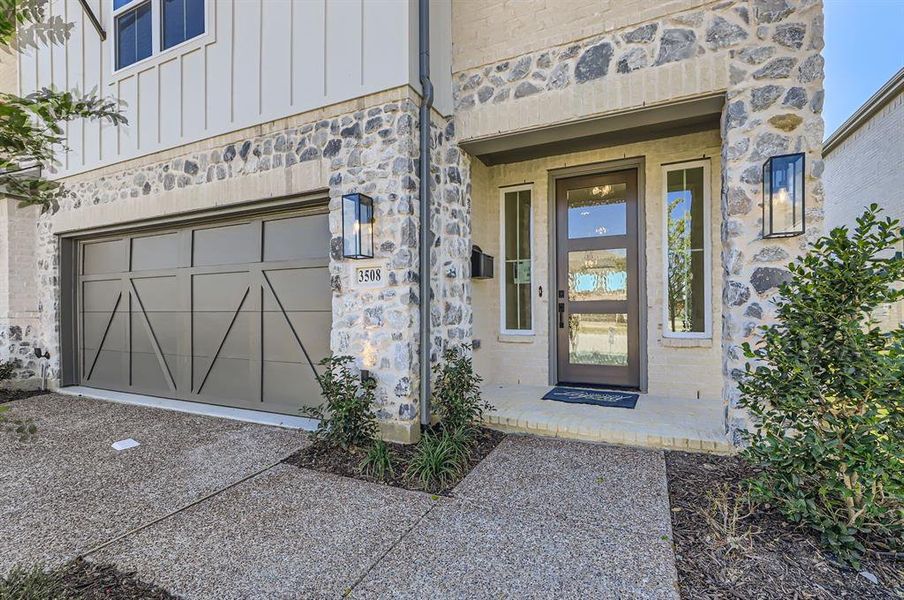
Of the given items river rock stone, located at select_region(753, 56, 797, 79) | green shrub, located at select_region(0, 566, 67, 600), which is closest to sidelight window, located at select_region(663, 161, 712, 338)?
river rock stone, located at select_region(753, 56, 797, 79)

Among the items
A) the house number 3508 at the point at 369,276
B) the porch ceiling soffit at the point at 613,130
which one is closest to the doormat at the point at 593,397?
the house number 3508 at the point at 369,276

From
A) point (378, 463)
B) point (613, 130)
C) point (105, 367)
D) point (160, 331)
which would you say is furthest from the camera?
point (105, 367)

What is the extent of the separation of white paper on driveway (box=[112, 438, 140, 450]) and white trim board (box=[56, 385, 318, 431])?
81cm

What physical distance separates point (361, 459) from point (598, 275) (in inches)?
131

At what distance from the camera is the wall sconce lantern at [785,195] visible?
3.04 metres

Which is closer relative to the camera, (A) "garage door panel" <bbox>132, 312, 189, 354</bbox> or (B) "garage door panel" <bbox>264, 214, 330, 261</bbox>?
(B) "garage door panel" <bbox>264, 214, 330, 261</bbox>

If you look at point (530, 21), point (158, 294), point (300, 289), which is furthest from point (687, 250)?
point (158, 294)

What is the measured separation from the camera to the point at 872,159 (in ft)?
28.3

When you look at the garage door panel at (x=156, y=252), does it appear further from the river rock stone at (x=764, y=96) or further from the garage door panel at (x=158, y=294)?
the river rock stone at (x=764, y=96)

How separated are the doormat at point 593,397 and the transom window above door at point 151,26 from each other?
5.67m

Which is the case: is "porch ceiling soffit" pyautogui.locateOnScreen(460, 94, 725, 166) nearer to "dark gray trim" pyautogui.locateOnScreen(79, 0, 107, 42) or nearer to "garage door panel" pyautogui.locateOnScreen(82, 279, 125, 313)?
"dark gray trim" pyautogui.locateOnScreen(79, 0, 107, 42)

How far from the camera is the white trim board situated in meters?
4.45

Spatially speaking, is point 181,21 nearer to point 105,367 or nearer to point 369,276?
point 369,276

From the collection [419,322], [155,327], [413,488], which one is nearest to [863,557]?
[413,488]
